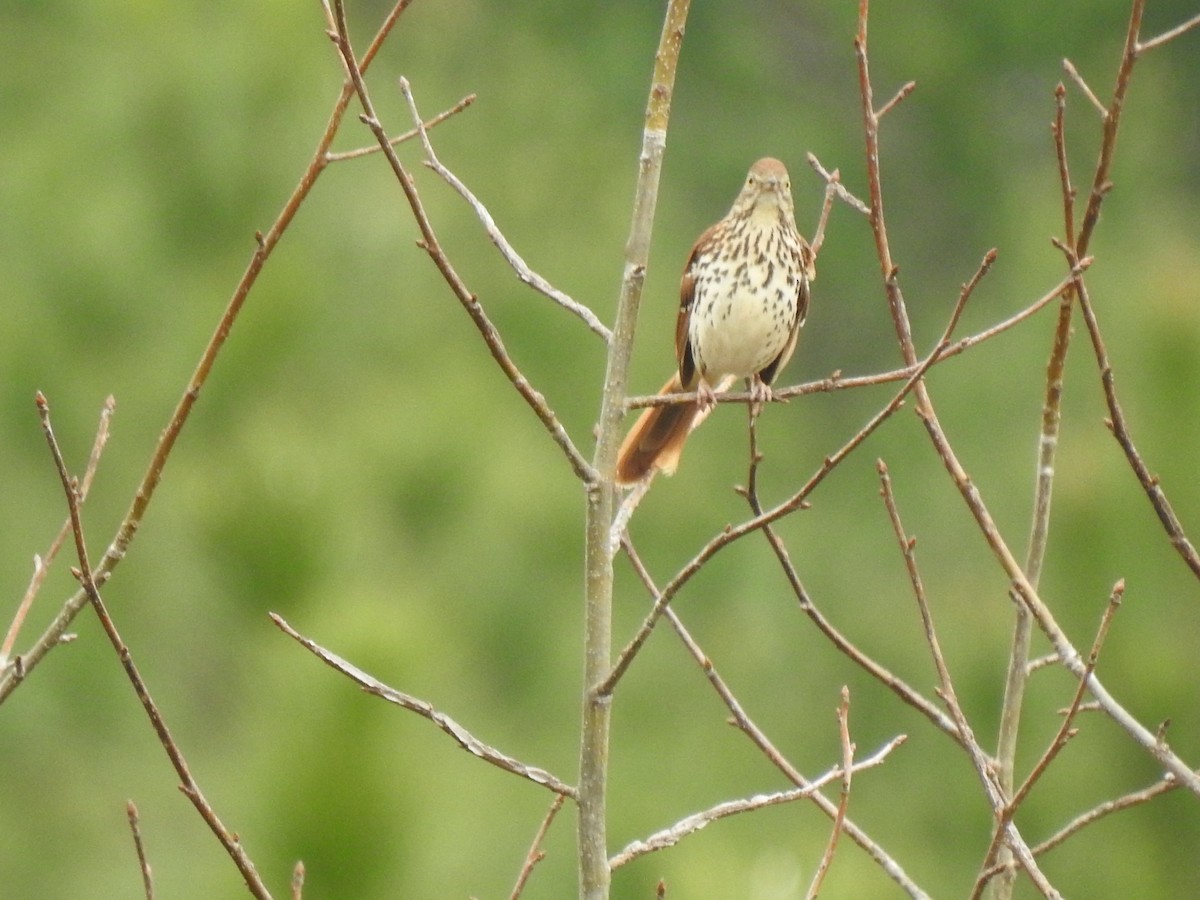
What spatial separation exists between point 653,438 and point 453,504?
4.41 metres

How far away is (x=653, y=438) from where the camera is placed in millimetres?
3484

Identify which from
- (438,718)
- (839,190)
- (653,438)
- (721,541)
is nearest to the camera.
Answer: (721,541)

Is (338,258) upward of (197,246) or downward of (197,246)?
upward

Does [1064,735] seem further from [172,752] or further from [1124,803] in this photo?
[172,752]

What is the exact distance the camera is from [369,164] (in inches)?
436

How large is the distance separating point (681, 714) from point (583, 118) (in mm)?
5953

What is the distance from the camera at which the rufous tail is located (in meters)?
3.41

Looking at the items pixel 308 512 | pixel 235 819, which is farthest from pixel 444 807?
pixel 308 512

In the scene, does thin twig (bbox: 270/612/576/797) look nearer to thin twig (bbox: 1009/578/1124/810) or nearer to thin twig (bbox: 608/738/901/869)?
thin twig (bbox: 608/738/901/869)

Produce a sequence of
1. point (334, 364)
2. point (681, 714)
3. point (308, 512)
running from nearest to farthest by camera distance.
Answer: point (308, 512) → point (334, 364) → point (681, 714)

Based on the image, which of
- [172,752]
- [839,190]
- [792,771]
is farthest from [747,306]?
[172,752]

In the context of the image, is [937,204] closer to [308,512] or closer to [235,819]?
[308,512]

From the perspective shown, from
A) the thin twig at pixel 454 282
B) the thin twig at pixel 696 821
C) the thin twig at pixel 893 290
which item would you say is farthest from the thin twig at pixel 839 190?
the thin twig at pixel 696 821

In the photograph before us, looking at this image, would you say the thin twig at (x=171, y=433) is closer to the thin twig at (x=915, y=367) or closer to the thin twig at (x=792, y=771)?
the thin twig at (x=915, y=367)
